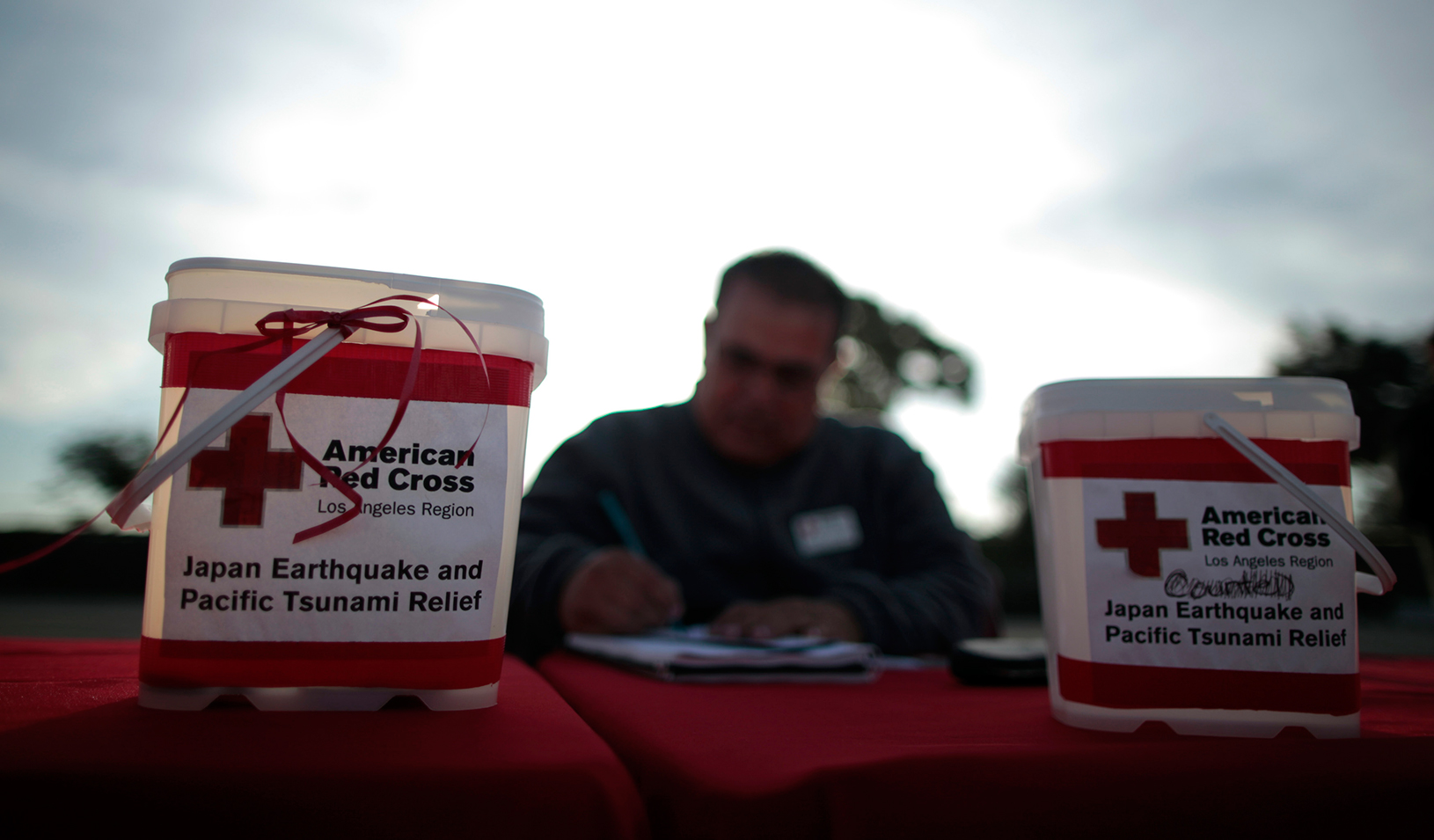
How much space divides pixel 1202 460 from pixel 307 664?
56cm

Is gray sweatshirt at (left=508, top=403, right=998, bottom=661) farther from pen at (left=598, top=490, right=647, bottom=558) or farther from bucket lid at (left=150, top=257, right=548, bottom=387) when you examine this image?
bucket lid at (left=150, top=257, right=548, bottom=387)

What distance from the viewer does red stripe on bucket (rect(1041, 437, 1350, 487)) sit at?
451mm

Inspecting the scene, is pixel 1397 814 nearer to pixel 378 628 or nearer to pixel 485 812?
pixel 485 812

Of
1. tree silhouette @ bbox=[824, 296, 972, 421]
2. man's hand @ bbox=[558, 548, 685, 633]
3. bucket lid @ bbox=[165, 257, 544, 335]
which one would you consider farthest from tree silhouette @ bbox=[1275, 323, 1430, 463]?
bucket lid @ bbox=[165, 257, 544, 335]

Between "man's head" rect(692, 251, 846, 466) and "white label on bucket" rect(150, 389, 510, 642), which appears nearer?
"white label on bucket" rect(150, 389, 510, 642)

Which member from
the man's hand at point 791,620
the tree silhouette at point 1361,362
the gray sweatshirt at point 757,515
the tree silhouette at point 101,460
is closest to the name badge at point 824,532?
the gray sweatshirt at point 757,515

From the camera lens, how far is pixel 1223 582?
447 millimetres

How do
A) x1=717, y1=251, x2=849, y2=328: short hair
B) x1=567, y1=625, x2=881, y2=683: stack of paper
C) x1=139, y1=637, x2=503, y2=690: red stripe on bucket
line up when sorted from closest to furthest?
x1=139, y1=637, x2=503, y2=690: red stripe on bucket, x1=567, y1=625, x2=881, y2=683: stack of paper, x1=717, y1=251, x2=849, y2=328: short hair

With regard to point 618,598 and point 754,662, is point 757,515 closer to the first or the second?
point 618,598

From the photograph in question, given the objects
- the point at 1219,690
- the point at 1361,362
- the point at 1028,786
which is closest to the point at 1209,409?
the point at 1219,690

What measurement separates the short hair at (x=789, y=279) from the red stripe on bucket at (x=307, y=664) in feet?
4.37

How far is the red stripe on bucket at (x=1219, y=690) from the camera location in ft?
1.43

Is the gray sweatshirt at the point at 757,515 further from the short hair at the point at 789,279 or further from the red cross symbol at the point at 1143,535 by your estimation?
the red cross symbol at the point at 1143,535

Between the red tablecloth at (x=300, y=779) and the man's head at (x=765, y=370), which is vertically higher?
the man's head at (x=765, y=370)
